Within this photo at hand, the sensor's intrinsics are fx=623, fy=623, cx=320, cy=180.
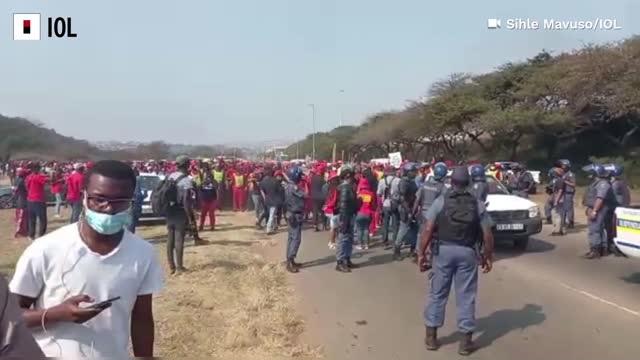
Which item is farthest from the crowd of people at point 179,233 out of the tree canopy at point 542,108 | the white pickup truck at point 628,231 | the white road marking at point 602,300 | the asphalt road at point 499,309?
the tree canopy at point 542,108

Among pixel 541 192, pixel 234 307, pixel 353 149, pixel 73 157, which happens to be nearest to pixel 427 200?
pixel 234 307

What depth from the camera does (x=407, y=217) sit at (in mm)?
11359

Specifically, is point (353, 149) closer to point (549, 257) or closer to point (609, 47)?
point (609, 47)

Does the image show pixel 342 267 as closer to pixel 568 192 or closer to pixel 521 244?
pixel 521 244

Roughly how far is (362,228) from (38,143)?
27.6 ft

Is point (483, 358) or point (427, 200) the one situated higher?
point (427, 200)

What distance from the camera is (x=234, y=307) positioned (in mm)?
7672

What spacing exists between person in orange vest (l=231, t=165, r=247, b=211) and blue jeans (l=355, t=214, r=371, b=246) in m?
9.24

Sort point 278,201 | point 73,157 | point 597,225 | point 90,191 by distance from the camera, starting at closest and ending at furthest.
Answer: point 90,191, point 597,225, point 73,157, point 278,201

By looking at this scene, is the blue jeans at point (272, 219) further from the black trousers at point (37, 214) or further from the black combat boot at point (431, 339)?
the black combat boot at point (431, 339)

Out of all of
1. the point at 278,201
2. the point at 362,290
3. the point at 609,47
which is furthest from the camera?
the point at 609,47

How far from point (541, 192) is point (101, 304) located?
31964 mm

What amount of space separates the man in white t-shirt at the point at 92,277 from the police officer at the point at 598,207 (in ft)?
32.2

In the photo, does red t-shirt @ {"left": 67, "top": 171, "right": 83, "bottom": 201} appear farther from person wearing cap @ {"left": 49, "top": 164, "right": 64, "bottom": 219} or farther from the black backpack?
person wearing cap @ {"left": 49, "top": 164, "right": 64, "bottom": 219}
